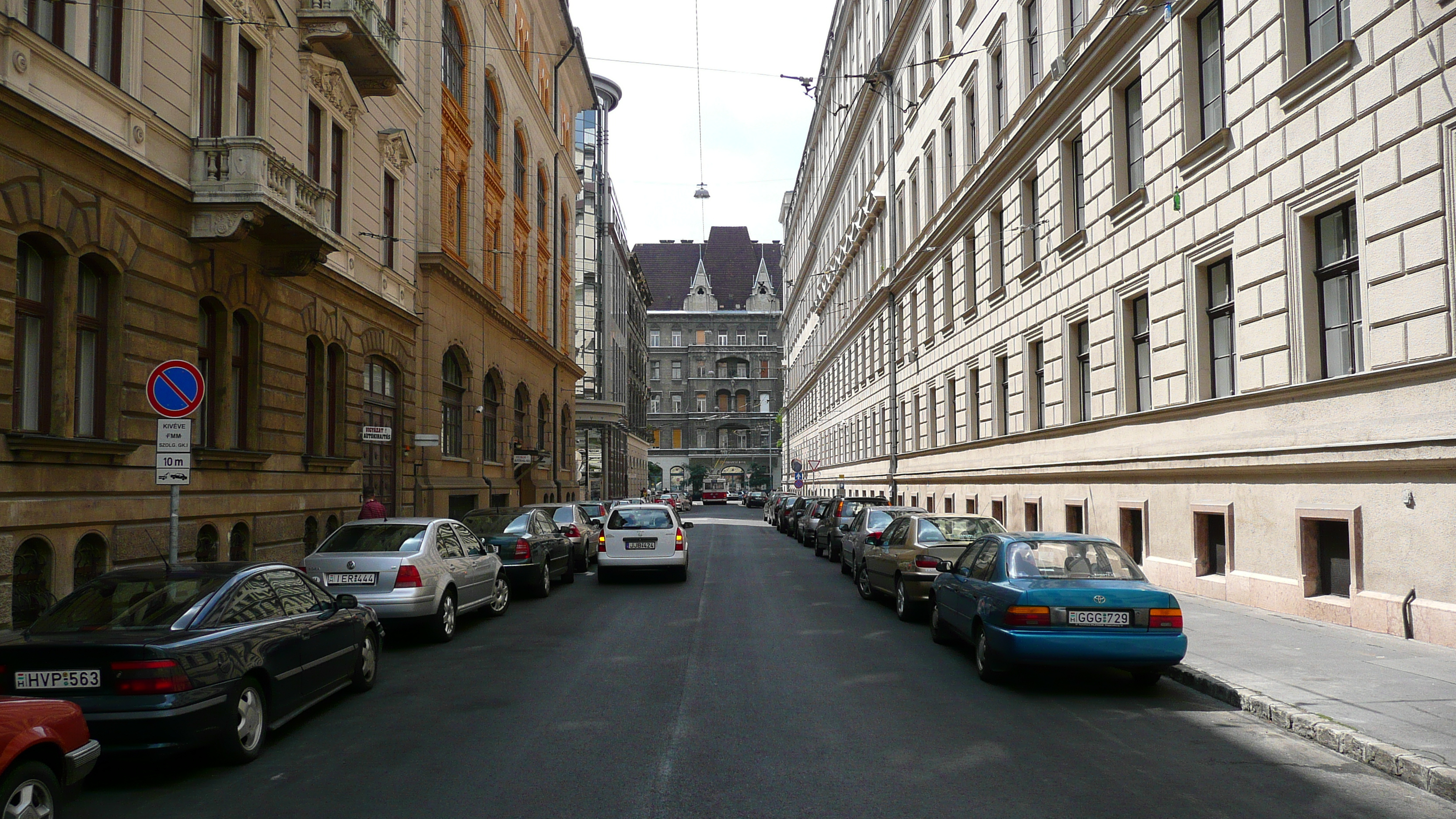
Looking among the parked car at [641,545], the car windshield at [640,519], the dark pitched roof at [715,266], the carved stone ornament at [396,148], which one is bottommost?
the parked car at [641,545]

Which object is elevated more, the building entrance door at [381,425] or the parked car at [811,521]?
the building entrance door at [381,425]

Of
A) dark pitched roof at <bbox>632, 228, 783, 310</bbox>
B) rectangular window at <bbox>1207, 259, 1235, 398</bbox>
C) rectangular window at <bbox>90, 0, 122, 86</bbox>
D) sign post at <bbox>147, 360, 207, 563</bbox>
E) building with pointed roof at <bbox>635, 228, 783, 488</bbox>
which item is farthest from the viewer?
dark pitched roof at <bbox>632, 228, 783, 310</bbox>

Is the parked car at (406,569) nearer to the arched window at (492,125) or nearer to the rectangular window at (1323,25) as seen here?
the rectangular window at (1323,25)

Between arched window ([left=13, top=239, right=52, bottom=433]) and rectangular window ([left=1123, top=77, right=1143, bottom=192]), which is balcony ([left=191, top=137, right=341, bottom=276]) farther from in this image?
rectangular window ([left=1123, top=77, right=1143, bottom=192])

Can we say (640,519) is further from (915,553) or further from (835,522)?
(835,522)

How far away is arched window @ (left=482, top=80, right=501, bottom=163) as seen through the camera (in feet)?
108

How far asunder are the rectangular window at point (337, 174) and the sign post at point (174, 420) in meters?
11.0

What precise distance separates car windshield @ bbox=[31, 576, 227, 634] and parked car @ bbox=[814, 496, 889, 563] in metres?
16.8

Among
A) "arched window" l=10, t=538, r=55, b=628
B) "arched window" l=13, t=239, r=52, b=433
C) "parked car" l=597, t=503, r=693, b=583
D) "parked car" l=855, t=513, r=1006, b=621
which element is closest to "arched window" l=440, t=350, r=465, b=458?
"parked car" l=597, t=503, r=693, b=583

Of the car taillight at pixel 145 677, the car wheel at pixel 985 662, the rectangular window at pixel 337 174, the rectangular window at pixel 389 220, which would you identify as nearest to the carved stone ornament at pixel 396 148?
the rectangular window at pixel 389 220

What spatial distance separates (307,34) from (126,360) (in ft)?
27.4

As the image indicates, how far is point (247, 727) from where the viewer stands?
22.1 feet

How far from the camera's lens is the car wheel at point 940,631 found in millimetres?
11164

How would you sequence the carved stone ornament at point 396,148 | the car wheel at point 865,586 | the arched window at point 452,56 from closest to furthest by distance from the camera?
the car wheel at point 865,586 → the carved stone ornament at point 396,148 → the arched window at point 452,56
